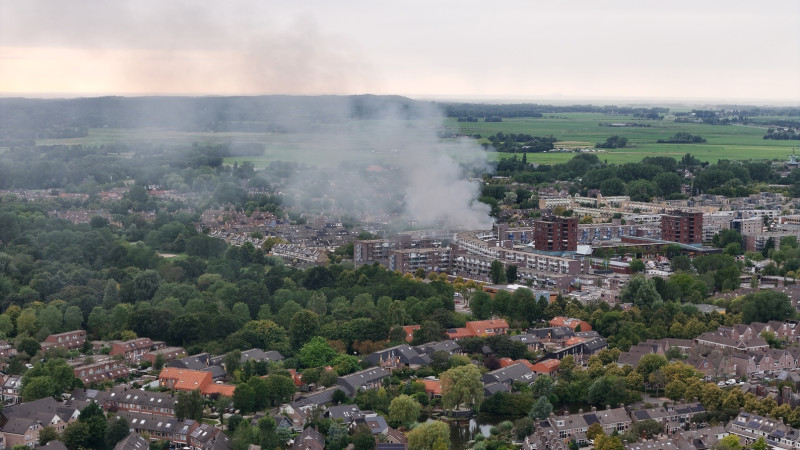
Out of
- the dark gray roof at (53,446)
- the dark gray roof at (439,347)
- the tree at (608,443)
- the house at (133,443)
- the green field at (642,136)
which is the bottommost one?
the green field at (642,136)

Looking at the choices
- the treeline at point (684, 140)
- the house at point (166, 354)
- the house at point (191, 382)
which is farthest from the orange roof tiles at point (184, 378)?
the treeline at point (684, 140)

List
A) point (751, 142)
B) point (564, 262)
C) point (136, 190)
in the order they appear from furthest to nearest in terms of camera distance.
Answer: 1. point (751, 142)
2. point (136, 190)
3. point (564, 262)

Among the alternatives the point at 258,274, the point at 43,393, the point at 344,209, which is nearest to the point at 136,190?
the point at 344,209

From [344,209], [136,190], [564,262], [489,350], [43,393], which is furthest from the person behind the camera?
[136,190]

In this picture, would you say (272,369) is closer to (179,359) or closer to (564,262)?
(179,359)

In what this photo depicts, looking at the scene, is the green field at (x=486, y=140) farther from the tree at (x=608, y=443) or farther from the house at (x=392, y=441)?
the tree at (x=608, y=443)

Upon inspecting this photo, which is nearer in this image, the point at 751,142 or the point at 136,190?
the point at 136,190
